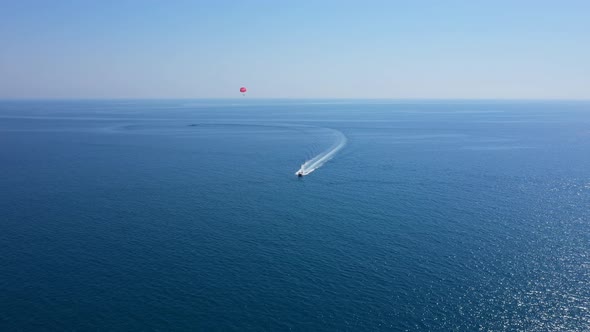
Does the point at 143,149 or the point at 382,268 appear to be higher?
the point at 143,149

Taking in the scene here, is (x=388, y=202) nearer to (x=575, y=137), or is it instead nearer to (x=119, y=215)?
(x=119, y=215)

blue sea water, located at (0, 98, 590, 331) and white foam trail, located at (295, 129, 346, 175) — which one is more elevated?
white foam trail, located at (295, 129, 346, 175)

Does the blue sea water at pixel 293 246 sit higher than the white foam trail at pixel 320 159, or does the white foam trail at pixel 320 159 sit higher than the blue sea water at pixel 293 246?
the white foam trail at pixel 320 159

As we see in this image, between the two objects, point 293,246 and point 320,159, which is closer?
point 293,246

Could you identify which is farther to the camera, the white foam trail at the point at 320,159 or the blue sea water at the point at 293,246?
the white foam trail at the point at 320,159

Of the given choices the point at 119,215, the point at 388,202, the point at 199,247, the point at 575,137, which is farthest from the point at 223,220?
the point at 575,137

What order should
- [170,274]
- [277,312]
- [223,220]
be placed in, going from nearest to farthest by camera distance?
[277,312]
[170,274]
[223,220]

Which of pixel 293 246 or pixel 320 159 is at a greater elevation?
pixel 320 159

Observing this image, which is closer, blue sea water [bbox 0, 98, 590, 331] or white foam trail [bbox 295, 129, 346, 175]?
blue sea water [bbox 0, 98, 590, 331]
